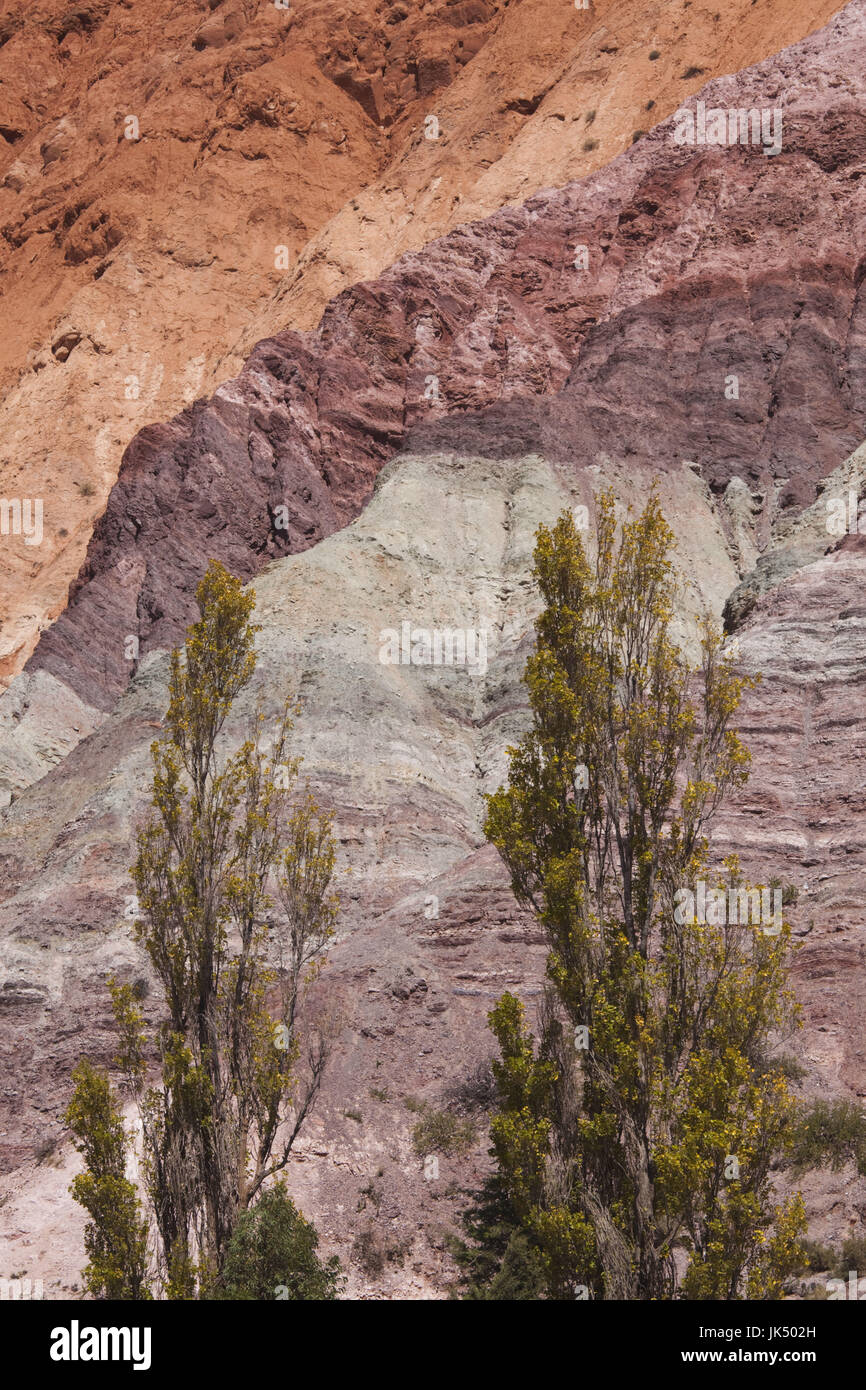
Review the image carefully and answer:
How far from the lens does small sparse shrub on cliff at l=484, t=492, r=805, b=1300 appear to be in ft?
55.1

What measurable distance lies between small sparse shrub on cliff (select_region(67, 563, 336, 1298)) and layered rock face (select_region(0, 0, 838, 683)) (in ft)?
116

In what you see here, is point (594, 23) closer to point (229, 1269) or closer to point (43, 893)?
point (43, 893)

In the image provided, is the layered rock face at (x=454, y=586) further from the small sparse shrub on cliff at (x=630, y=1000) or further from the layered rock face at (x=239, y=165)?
the layered rock face at (x=239, y=165)

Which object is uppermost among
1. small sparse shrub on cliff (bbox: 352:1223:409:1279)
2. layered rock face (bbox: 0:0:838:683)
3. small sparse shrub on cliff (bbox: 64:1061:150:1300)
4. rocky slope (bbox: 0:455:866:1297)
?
layered rock face (bbox: 0:0:838:683)

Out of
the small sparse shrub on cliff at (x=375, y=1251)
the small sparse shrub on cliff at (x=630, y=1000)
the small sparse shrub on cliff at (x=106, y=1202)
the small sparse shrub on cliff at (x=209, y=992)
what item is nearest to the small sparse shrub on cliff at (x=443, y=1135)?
the small sparse shrub on cliff at (x=630, y=1000)

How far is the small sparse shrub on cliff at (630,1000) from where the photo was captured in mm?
16781

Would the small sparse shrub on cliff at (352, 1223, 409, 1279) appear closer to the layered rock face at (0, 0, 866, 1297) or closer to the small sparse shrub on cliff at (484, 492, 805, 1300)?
the layered rock face at (0, 0, 866, 1297)

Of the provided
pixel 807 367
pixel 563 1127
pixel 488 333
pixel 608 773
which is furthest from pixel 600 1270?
pixel 488 333

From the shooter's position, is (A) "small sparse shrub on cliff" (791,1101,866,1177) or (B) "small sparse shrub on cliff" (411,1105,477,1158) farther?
(B) "small sparse shrub on cliff" (411,1105,477,1158)

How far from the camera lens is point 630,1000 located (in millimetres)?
18406

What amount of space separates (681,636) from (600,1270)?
25.4 m

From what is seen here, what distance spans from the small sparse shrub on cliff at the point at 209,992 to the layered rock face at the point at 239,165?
35333 mm

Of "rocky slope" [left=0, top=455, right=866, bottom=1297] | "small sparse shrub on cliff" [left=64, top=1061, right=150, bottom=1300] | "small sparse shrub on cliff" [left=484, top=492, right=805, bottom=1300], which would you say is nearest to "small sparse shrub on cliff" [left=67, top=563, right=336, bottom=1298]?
"small sparse shrub on cliff" [left=64, top=1061, right=150, bottom=1300]

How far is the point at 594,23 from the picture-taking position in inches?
2972
